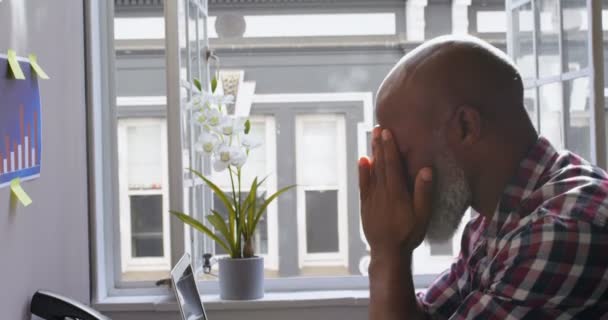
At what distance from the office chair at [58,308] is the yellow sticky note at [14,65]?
1.57ft

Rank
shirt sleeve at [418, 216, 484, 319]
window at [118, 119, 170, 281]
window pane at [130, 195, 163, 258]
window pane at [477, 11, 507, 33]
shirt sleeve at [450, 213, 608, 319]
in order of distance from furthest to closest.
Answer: window pane at [130, 195, 163, 258]
window at [118, 119, 170, 281]
window pane at [477, 11, 507, 33]
shirt sleeve at [418, 216, 484, 319]
shirt sleeve at [450, 213, 608, 319]

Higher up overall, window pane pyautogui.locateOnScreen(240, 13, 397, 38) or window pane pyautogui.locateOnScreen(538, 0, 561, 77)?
window pane pyautogui.locateOnScreen(240, 13, 397, 38)

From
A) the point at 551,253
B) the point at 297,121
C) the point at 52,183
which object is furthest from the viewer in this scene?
the point at 297,121

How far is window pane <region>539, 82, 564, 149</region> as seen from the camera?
2395 mm

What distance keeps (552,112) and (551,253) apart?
164 cm

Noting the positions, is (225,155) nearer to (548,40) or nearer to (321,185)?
(548,40)

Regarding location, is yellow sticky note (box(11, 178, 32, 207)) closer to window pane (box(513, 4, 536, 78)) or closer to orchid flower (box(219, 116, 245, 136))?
orchid flower (box(219, 116, 245, 136))

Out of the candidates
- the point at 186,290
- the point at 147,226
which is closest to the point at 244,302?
the point at 186,290

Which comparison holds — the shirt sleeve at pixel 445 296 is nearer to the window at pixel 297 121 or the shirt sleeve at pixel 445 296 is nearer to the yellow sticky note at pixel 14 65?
the yellow sticky note at pixel 14 65

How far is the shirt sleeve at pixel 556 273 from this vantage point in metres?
→ 0.89

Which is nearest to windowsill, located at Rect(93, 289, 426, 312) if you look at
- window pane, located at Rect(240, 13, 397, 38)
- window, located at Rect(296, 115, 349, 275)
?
window pane, located at Rect(240, 13, 397, 38)

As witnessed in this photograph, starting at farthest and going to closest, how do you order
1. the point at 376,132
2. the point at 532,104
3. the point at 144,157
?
1. the point at 144,157
2. the point at 532,104
3. the point at 376,132

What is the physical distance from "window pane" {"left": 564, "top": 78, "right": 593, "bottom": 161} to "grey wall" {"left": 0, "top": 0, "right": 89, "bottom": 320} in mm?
1448

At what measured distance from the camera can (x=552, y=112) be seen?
2.44m
